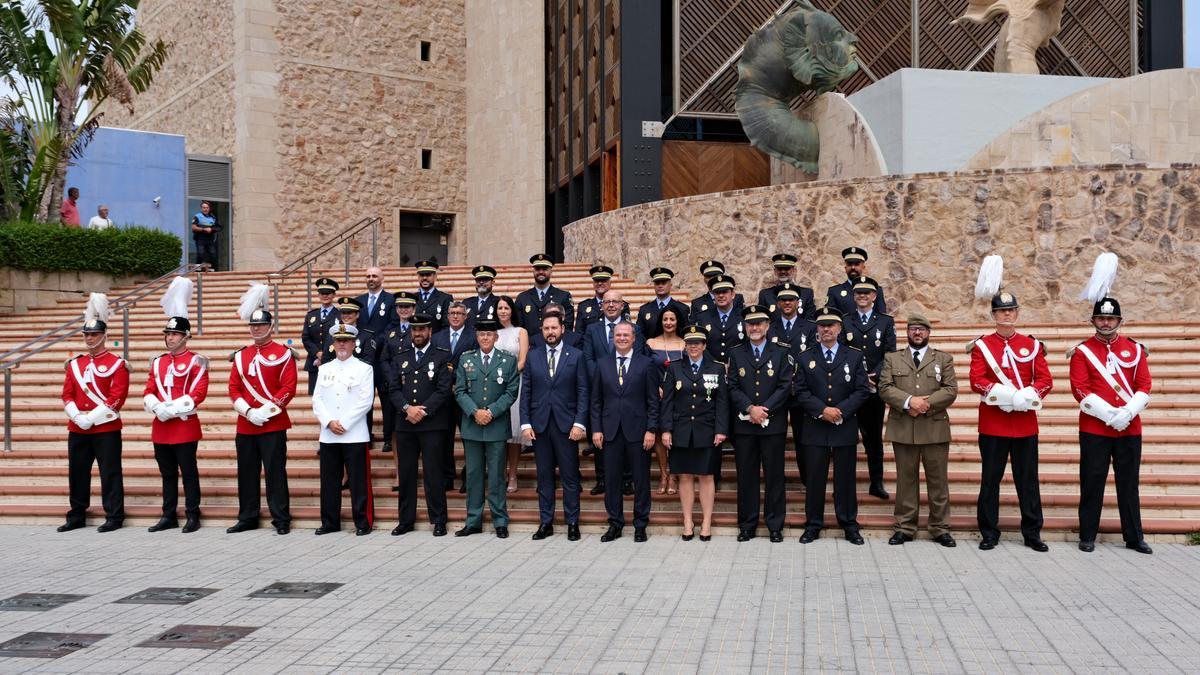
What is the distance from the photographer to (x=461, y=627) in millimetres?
5219

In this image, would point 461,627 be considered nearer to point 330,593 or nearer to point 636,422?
point 330,593

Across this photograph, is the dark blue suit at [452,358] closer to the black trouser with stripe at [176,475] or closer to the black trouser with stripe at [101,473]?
the black trouser with stripe at [176,475]

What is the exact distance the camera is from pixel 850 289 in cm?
916

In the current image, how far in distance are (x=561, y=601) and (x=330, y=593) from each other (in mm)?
1364

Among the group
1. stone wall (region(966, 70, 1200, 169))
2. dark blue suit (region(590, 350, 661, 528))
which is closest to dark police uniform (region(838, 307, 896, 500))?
dark blue suit (region(590, 350, 661, 528))

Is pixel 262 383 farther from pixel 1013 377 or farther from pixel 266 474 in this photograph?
pixel 1013 377

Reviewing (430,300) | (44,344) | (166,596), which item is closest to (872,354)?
(430,300)

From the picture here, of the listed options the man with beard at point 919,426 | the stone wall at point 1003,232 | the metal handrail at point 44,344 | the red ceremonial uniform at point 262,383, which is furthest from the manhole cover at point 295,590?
the stone wall at point 1003,232

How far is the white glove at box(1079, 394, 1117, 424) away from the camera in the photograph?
7152mm

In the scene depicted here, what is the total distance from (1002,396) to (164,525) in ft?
21.1

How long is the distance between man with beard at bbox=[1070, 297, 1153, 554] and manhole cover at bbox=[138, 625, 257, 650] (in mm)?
5446

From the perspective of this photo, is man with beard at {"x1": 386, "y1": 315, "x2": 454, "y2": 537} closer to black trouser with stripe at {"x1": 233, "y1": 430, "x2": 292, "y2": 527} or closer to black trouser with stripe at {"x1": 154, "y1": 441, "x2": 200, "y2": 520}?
black trouser with stripe at {"x1": 233, "y1": 430, "x2": 292, "y2": 527}

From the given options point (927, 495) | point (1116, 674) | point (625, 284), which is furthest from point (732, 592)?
point (625, 284)

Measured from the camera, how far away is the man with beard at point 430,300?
31.5 ft
